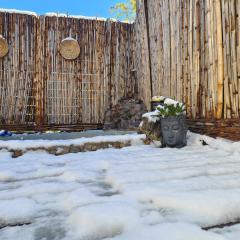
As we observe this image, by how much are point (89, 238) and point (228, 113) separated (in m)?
2.56

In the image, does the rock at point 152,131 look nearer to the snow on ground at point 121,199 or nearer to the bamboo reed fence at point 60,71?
the snow on ground at point 121,199

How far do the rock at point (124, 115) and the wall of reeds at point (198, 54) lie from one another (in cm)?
126

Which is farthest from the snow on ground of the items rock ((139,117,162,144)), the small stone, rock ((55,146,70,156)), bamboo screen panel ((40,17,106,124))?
bamboo screen panel ((40,17,106,124))

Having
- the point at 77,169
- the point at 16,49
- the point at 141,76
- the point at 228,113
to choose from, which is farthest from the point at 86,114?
the point at 77,169

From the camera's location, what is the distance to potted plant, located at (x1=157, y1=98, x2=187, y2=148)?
351cm

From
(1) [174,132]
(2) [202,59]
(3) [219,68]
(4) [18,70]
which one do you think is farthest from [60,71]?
(3) [219,68]

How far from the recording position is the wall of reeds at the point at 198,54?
3.23 m

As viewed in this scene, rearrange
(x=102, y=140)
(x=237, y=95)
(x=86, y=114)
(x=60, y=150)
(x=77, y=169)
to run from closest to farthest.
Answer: (x=77, y=169) < (x=237, y=95) < (x=60, y=150) < (x=102, y=140) < (x=86, y=114)

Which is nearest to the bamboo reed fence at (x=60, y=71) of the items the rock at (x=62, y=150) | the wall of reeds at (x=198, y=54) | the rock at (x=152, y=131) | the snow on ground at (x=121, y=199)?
the wall of reeds at (x=198, y=54)

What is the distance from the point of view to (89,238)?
1.07m

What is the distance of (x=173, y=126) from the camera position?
355 centimetres

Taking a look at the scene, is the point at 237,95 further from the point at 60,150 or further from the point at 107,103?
the point at 107,103

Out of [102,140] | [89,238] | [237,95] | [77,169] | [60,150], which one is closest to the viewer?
[89,238]

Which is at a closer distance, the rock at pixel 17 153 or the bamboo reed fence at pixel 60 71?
the rock at pixel 17 153
